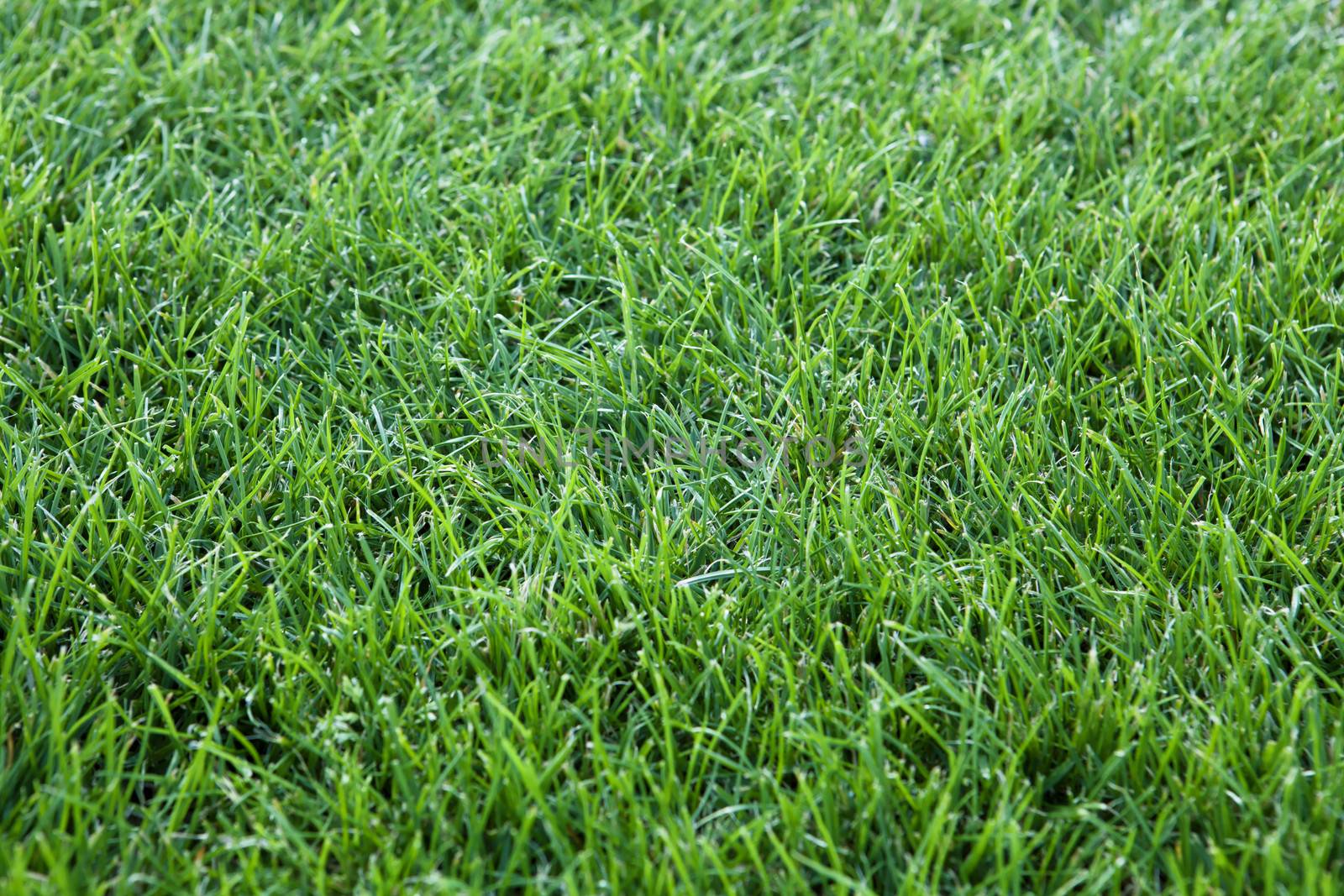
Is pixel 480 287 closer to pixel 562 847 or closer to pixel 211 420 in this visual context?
pixel 211 420

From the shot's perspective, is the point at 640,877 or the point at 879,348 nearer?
the point at 640,877

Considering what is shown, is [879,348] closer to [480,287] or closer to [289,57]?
[480,287]

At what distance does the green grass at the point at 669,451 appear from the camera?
5.15 feet

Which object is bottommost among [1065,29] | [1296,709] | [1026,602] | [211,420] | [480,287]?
[211,420]

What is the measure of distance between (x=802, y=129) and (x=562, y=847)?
1750 mm

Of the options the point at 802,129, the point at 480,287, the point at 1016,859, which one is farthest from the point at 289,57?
the point at 1016,859

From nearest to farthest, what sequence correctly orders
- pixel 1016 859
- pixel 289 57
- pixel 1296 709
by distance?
1. pixel 1016 859
2. pixel 1296 709
3. pixel 289 57

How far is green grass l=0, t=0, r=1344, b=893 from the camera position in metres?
1.57

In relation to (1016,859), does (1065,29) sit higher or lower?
higher

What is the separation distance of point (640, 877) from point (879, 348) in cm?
115

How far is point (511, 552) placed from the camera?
6.23 feet

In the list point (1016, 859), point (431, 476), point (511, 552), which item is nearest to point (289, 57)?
point (431, 476)

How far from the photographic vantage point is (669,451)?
2.07 metres

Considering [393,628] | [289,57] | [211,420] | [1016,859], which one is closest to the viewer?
[1016,859]
